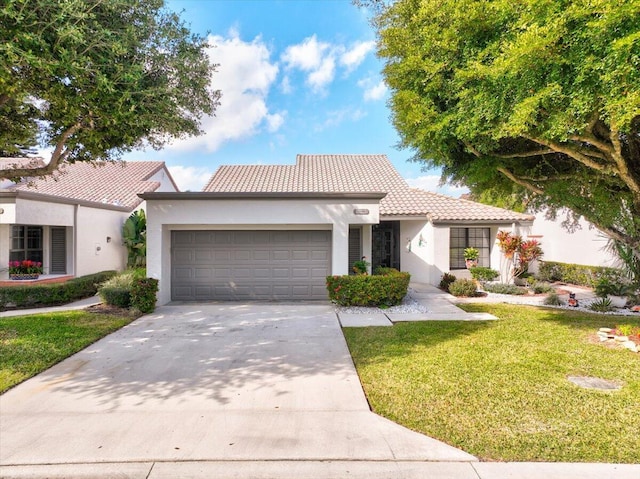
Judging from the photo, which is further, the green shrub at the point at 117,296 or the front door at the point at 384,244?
the front door at the point at 384,244

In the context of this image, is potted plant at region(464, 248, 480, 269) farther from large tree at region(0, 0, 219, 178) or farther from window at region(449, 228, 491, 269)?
large tree at region(0, 0, 219, 178)

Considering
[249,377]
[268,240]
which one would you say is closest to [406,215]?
[268,240]

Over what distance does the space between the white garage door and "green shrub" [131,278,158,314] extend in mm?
1504

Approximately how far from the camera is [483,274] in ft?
43.5

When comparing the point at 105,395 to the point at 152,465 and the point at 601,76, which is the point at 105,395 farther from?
the point at 601,76

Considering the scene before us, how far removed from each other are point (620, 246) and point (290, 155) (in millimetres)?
16685

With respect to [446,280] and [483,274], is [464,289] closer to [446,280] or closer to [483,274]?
[446,280]

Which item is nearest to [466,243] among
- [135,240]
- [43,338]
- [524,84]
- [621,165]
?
[621,165]

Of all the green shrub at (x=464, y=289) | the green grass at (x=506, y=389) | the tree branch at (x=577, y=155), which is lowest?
the green grass at (x=506, y=389)

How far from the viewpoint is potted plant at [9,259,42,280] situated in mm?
11281

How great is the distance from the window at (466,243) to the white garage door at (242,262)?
6.54 meters

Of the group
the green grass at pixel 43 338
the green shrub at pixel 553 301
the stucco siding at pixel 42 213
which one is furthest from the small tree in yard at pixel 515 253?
the stucco siding at pixel 42 213

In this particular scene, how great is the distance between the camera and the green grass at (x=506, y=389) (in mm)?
3459

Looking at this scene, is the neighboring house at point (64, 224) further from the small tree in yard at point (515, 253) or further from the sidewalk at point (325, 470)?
the small tree in yard at point (515, 253)
